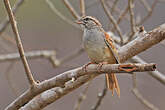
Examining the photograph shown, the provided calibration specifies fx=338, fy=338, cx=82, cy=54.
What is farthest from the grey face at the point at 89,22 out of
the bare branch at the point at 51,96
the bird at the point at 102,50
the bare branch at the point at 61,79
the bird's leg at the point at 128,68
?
the bird's leg at the point at 128,68

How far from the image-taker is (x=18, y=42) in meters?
2.41

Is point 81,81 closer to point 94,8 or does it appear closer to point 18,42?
point 18,42

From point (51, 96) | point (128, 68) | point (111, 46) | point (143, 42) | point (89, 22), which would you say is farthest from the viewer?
point (89, 22)

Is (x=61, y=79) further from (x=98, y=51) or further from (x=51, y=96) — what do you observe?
(x=98, y=51)

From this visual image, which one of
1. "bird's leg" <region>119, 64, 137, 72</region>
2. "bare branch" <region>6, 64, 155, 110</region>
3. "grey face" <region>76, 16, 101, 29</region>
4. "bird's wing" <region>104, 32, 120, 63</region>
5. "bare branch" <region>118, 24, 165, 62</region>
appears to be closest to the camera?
"bird's leg" <region>119, 64, 137, 72</region>

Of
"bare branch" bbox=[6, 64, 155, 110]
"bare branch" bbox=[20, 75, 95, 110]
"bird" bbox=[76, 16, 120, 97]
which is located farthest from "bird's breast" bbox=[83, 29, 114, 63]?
"bare branch" bbox=[6, 64, 155, 110]

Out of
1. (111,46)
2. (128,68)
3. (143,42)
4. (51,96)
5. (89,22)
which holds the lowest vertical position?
(128,68)

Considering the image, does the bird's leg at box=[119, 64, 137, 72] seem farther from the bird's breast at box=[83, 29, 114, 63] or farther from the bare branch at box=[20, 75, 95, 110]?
the bird's breast at box=[83, 29, 114, 63]

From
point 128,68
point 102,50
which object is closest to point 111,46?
point 102,50

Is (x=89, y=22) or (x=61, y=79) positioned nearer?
(x=61, y=79)

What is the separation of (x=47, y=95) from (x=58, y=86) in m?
0.17

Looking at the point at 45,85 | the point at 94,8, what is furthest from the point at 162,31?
the point at 94,8

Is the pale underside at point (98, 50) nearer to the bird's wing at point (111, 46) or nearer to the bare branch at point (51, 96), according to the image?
the bird's wing at point (111, 46)

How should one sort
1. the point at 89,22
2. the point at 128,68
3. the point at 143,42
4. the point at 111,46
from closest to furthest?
the point at 128,68
the point at 143,42
the point at 111,46
the point at 89,22
